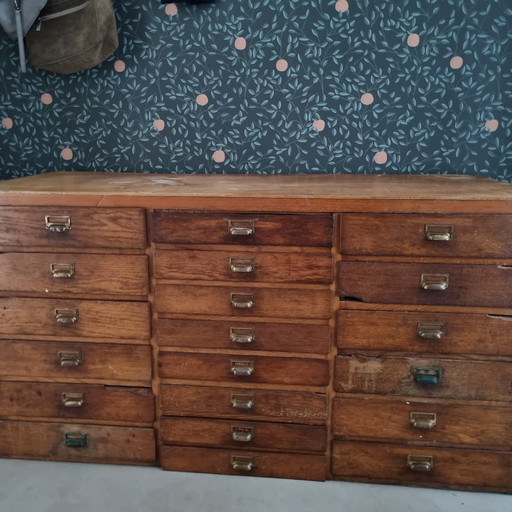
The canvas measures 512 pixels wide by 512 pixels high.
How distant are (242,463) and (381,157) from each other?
1.37m

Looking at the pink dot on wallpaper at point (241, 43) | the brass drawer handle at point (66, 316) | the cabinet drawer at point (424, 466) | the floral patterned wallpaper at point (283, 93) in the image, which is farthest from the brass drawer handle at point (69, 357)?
the pink dot on wallpaper at point (241, 43)

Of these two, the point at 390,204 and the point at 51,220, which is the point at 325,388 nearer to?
the point at 390,204

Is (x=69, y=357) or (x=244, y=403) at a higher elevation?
(x=69, y=357)

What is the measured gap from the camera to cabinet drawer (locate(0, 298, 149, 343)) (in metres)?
1.83

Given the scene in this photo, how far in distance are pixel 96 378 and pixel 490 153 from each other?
1837mm

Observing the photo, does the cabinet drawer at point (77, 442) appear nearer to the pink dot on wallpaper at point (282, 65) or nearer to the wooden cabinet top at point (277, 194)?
the wooden cabinet top at point (277, 194)

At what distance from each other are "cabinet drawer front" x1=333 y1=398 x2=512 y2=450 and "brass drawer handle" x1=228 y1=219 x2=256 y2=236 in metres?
Result: 0.68

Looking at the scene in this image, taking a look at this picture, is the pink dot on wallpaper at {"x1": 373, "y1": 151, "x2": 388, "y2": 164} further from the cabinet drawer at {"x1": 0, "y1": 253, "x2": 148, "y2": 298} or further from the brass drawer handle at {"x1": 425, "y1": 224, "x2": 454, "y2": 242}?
the cabinet drawer at {"x1": 0, "y1": 253, "x2": 148, "y2": 298}

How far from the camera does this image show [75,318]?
6.04ft

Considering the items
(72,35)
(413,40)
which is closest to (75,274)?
(72,35)

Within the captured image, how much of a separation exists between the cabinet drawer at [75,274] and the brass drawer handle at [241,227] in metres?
0.33

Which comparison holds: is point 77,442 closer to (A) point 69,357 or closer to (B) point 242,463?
(A) point 69,357

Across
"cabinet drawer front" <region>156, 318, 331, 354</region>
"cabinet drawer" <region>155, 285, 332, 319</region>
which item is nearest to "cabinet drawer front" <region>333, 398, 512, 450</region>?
"cabinet drawer front" <region>156, 318, 331, 354</region>

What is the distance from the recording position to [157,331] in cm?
183
